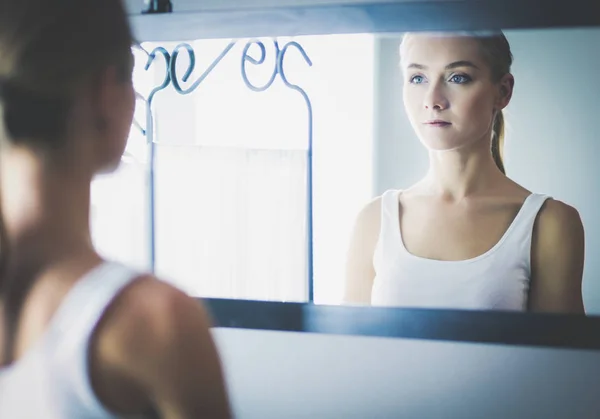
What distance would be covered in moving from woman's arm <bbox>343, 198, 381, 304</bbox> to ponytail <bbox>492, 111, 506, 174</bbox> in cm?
20

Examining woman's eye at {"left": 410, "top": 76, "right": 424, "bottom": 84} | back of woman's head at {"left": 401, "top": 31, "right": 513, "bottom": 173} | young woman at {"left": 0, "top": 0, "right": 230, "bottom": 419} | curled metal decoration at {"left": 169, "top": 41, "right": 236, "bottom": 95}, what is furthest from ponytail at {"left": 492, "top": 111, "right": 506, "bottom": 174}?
young woman at {"left": 0, "top": 0, "right": 230, "bottom": 419}

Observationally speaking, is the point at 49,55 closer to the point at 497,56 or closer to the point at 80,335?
the point at 80,335

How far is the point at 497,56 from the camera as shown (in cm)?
98

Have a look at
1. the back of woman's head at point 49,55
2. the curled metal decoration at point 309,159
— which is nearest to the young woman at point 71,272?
the back of woman's head at point 49,55

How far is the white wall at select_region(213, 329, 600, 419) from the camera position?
3.45 ft

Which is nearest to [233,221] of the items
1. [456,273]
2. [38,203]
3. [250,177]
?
[250,177]

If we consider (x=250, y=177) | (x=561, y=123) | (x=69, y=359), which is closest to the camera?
(x=69, y=359)

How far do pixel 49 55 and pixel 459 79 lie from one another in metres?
0.68

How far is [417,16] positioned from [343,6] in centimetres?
11

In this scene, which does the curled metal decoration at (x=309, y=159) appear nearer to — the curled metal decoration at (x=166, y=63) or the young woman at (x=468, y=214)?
the young woman at (x=468, y=214)

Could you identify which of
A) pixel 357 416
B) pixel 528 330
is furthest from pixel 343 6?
pixel 357 416

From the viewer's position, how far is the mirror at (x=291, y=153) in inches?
38.1

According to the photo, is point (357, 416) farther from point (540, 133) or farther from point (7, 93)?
point (7, 93)

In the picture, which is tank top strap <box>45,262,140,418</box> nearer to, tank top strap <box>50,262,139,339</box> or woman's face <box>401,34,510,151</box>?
tank top strap <box>50,262,139,339</box>
